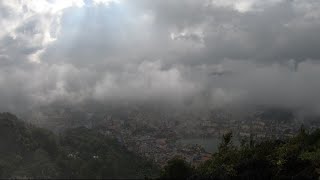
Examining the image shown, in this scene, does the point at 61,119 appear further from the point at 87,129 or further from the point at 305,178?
the point at 305,178

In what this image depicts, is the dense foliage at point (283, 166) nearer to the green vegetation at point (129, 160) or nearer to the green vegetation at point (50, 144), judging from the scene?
the green vegetation at point (129, 160)

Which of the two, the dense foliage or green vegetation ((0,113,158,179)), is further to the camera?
green vegetation ((0,113,158,179))

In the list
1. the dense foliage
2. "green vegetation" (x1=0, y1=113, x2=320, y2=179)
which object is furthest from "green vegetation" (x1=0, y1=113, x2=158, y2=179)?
the dense foliage

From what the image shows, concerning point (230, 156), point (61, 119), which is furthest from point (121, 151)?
point (230, 156)

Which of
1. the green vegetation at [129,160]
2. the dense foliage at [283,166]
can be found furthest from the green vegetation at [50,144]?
the dense foliage at [283,166]

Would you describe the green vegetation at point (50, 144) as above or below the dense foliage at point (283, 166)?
above

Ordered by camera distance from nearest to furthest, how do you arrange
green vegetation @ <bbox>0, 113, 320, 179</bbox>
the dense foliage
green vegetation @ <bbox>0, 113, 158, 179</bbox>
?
green vegetation @ <bbox>0, 113, 320, 179</bbox> → the dense foliage → green vegetation @ <bbox>0, 113, 158, 179</bbox>

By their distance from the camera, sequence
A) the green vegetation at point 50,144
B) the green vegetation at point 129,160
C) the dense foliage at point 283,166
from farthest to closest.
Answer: the green vegetation at point 50,144 → the dense foliage at point 283,166 → the green vegetation at point 129,160

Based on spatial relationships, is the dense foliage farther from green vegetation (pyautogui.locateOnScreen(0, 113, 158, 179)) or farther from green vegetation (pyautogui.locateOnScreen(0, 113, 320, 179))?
green vegetation (pyautogui.locateOnScreen(0, 113, 158, 179))

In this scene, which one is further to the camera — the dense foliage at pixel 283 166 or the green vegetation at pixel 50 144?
the green vegetation at pixel 50 144

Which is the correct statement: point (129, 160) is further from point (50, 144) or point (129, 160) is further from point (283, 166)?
point (283, 166)

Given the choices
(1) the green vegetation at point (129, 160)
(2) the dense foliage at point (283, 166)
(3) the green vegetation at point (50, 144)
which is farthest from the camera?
(3) the green vegetation at point (50, 144)

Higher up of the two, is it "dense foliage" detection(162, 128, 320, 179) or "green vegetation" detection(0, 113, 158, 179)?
"green vegetation" detection(0, 113, 158, 179)
